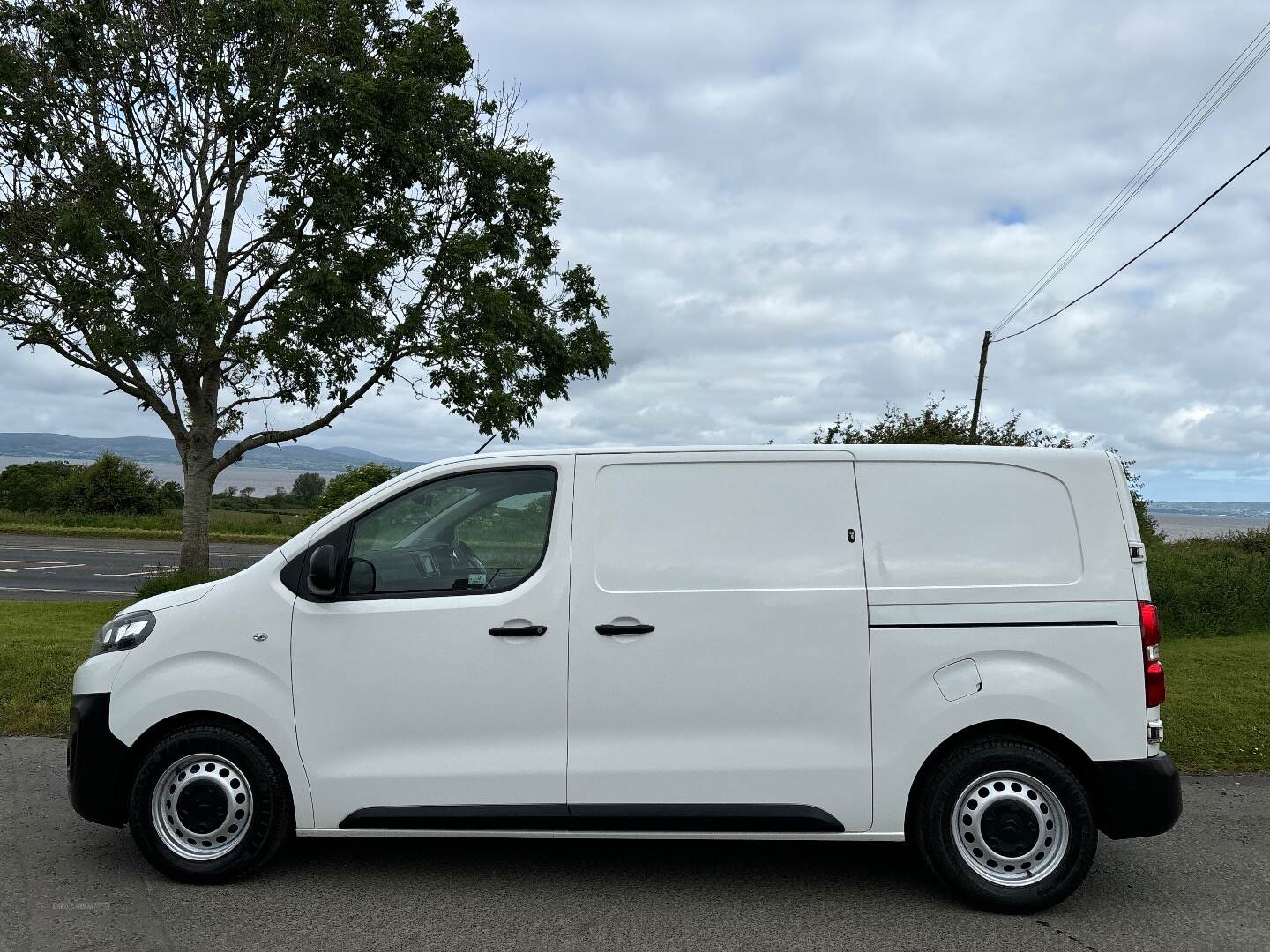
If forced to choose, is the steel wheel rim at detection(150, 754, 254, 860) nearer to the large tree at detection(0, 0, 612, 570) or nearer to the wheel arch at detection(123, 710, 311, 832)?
the wheel arch at detection(123, 710, 311, 832)

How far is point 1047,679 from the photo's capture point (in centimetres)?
441

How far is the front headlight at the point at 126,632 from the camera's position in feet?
15.5

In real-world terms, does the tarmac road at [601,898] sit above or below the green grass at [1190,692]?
below

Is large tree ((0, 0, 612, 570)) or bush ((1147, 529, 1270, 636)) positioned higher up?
large tree ((0, 0, 612, 570))

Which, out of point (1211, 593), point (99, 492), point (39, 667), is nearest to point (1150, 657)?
point (39, 667)

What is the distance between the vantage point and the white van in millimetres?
4406

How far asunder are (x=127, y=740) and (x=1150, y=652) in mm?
4395

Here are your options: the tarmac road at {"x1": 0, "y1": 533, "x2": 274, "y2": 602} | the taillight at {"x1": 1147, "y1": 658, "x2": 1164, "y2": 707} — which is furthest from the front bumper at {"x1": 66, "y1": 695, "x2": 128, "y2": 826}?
the tarmac road at {"x1": 0, "y1": 533, "x2": 274, "y2": 602}

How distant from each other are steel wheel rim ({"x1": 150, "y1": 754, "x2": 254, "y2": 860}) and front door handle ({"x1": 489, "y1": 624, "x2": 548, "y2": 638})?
1.30 metres

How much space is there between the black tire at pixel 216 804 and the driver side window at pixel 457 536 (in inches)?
33.8

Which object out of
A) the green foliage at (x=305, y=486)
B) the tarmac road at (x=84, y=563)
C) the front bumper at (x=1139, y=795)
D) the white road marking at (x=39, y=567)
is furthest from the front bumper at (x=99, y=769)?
the green foliage at (x=305, y=486)

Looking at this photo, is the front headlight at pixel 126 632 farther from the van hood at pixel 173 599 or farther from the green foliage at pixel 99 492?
the green foliage at pixel 99 492

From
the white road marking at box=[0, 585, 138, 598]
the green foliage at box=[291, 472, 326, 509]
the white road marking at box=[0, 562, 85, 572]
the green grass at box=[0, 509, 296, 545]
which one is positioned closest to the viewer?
the white road marking at box=[0, 585, 138, 598]

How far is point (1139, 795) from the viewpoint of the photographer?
4.35m
